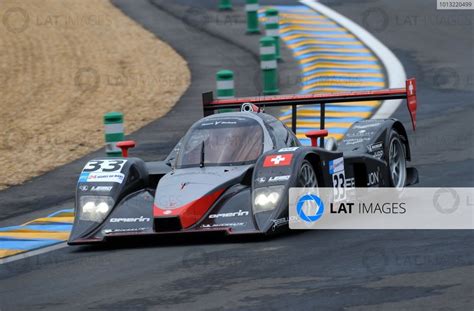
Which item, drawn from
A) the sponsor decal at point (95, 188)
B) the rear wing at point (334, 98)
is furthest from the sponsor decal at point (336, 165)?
the sponsor decal at point (95, 188)

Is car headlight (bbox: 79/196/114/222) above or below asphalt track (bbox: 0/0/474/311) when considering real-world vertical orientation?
above

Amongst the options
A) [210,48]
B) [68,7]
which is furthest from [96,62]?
[68,7]

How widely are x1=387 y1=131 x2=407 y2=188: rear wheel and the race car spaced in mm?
509

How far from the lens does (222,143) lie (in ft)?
39.4

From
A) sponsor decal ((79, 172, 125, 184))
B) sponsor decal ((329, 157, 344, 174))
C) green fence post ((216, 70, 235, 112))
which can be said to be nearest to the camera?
sponsor decal ((79, 172, 125, 184))

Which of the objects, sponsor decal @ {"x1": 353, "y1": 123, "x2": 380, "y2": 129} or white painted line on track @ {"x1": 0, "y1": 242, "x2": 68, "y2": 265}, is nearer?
white painted line on track @ {"x1": 0, "y1": 242, "x2": 68, "y2": 265}

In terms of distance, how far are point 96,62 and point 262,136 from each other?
46.3 feet

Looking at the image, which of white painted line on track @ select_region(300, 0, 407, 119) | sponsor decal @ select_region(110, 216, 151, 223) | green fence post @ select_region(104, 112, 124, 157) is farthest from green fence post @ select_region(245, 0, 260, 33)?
sponsor decal @ select_region(110, 216, 151, 223)

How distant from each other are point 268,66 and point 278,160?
10263 mm

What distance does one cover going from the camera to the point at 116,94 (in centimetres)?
2295

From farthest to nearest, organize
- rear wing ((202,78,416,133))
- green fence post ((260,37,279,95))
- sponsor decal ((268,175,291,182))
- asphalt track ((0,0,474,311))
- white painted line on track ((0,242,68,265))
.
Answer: green fence post ((260,37,279,95))
rear wing ((202,78,416,133))
white painted line on track ((0,242,68,265))
sponsor decal ((268,175,291,182))
asphalt track ((0,0,474,311))

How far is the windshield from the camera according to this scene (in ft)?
39.0

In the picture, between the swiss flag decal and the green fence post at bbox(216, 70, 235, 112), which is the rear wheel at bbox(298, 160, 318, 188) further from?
the green fence post at bbox(216, 70, 235, 112)

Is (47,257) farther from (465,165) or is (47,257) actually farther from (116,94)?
(116,94)
